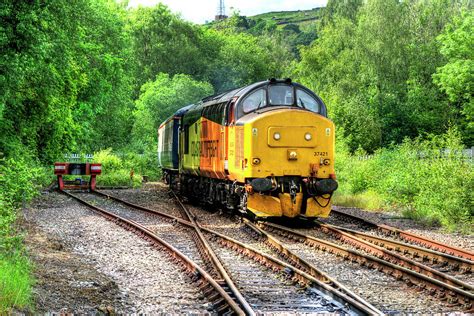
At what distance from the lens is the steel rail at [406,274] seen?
8.45m

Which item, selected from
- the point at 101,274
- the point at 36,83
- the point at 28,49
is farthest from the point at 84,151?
the point at 101,274

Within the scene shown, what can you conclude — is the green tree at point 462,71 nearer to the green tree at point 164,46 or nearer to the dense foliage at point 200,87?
the dense foliage at point 200,87

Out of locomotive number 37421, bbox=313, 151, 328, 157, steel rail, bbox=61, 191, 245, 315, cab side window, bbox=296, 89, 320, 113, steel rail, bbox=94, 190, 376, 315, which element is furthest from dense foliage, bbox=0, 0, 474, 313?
cab side window, bbox=296, 89, 320, 113

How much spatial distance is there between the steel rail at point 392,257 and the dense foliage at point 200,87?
368 centimetres

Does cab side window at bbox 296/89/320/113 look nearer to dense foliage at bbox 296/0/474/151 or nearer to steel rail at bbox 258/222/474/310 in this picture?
steel rail at bbox 258/222/474/310

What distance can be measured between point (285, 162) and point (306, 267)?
5.33 m

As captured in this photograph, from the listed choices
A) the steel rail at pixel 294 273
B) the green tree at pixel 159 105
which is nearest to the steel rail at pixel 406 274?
the steel rail at pixel 294 273

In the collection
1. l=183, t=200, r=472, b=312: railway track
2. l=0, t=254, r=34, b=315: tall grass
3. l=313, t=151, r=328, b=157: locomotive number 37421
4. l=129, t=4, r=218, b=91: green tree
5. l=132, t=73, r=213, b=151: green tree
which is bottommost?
l=183, t=200, r=472, b=312: railway track

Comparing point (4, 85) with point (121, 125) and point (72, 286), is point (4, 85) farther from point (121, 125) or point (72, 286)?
point (121, 125)

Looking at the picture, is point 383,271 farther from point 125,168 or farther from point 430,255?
point 125,168

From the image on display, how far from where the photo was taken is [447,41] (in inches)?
1777

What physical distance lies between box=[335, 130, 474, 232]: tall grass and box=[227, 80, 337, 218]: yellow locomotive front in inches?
133

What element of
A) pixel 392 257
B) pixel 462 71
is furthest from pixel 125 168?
pixel 392 257

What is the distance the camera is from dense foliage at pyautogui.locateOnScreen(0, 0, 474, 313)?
55.1 feet
